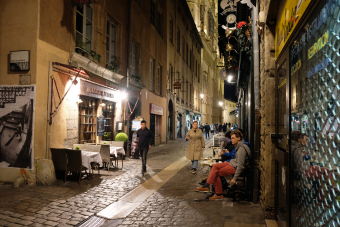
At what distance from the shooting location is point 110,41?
12.7 m

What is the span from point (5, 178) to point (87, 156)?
2136mm

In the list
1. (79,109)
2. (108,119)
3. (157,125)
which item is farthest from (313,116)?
(157,125)

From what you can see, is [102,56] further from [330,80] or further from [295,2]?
[330,80]

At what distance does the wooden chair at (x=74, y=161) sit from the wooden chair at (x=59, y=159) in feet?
0.33

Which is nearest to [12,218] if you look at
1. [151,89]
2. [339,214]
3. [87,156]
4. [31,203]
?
[31,203]

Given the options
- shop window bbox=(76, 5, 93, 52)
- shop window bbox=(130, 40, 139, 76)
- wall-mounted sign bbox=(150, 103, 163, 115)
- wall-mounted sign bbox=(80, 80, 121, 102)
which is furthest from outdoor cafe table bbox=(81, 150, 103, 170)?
wall-mounted sign bbox=(150, 103, 163, 115)

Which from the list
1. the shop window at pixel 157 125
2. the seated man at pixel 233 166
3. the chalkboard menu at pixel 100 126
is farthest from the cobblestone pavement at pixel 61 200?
the shop window at pixel 157 125

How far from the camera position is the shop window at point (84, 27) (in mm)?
9727

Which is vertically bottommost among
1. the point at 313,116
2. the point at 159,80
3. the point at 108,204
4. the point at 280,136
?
the point at 108,204

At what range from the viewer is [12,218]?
4523 mm

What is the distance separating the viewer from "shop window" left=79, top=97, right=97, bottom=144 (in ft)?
32.6

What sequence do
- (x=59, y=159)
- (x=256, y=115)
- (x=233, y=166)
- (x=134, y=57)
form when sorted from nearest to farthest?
→ (x=256, y=115)
(x=233, y=166)
(x=59, y=159)
(x=134, y=57)

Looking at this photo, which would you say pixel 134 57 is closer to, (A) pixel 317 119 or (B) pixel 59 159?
(B) pixel 59 159

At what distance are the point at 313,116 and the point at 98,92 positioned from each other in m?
9.33
